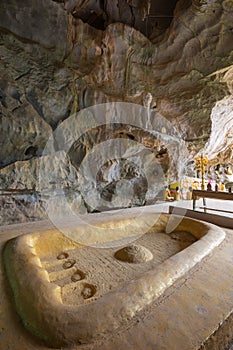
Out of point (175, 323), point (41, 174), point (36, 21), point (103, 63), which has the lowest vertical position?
point (175, 323)

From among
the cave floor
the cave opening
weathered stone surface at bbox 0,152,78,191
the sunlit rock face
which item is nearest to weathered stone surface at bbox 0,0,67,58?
the sunlit rock face

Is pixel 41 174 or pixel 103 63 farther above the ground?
pixel 103 63

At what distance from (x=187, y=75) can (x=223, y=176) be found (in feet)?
31.6

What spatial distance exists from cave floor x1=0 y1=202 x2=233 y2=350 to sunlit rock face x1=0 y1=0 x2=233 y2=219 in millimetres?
4565

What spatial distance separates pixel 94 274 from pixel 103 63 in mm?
5729

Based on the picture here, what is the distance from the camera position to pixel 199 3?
13.6ft

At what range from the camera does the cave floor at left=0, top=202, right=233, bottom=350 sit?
0.99 meters

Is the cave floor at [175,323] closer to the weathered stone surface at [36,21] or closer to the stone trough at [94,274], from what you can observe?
the stone trough at [94,274]

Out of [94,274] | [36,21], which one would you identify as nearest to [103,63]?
[36,21]

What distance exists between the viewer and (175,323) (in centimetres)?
114

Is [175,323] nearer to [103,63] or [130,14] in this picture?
[103,63]

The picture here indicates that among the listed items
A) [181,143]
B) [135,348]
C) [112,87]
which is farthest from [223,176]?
[135,348]

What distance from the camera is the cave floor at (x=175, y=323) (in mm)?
991

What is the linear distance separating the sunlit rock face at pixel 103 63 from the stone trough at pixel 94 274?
3.34 m
